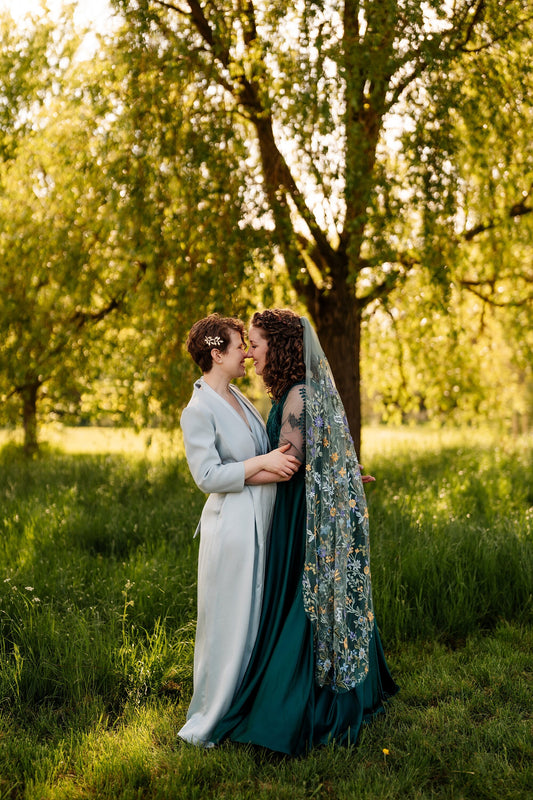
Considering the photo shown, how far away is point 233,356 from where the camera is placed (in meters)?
3.78

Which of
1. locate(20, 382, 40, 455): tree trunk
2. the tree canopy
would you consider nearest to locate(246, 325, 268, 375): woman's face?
the tree canopy

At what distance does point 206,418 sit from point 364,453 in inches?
365

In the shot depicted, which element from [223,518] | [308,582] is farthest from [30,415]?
[308,582]

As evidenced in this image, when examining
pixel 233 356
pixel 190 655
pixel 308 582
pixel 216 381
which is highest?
pixel 233 356

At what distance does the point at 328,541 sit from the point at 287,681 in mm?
695

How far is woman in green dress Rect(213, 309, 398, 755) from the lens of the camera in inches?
141

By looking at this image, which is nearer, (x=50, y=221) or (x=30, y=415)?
(x=50, y=221)

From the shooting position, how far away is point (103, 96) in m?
7.21

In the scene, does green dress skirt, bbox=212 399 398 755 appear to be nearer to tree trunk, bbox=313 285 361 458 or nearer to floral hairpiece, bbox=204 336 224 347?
floral hairpiece, bbox=204 336 224 347

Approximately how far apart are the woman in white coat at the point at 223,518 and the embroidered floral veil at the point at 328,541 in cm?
18

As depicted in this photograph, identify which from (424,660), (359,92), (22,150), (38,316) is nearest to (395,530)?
(424,660)

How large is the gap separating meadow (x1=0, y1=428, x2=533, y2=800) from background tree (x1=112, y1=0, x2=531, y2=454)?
2547 millimetres

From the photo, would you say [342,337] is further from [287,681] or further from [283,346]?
[287,681]

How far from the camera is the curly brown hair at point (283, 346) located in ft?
12.2
